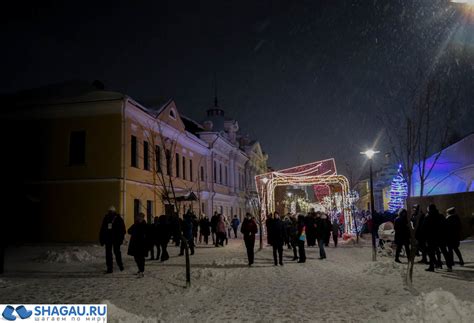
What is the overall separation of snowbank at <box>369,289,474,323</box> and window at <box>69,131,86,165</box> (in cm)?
2107

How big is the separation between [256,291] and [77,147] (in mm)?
18370

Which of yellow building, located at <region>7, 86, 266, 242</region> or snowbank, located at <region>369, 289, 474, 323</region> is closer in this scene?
snowbank, located at <region>369, 289, 474, 323</region>

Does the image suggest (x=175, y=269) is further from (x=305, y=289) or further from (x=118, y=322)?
(x=118, y=322)

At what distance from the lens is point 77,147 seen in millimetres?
24328

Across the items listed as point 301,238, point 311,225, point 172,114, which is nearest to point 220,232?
point 311,225

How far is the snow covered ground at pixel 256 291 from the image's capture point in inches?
257

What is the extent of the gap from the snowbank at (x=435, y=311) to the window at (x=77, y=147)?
21072 millimetres

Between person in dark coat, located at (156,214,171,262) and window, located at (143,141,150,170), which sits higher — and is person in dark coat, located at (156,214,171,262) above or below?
below

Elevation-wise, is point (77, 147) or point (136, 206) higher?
point (77, 147)

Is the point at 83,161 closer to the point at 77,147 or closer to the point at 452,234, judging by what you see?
the point at 77,147

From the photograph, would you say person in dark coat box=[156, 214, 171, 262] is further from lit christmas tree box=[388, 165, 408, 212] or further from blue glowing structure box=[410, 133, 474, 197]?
lit christmas tree box=[388, 165, 408, 212]

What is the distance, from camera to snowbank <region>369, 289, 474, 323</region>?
5.71 metres

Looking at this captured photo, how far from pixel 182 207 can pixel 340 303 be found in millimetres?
23236

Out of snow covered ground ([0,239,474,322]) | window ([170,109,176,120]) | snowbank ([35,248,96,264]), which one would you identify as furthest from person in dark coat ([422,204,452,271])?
window ([170,109,176,120])
